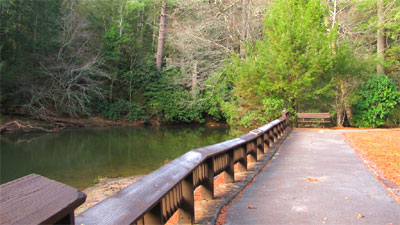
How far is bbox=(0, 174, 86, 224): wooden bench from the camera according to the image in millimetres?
1380

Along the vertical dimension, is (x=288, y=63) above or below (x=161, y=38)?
below

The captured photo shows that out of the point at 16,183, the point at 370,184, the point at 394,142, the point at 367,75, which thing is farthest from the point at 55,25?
the point at 16,183

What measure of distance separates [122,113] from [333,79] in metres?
21.4

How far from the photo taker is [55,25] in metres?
31.7

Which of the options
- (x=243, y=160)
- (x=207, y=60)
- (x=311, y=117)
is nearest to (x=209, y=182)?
(x=243, y=160)

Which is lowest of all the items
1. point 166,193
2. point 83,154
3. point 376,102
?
point 83,154

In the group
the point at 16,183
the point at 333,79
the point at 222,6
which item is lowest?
the point at 16,183

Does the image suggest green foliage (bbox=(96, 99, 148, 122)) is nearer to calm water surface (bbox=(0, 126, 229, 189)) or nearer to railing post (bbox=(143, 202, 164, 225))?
calm water surface (bbox=(0, 126, 229, 189))

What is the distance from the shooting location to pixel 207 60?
31391 millimetres

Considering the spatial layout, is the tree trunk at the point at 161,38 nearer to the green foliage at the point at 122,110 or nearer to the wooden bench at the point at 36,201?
the green foliage at the point at 122,110

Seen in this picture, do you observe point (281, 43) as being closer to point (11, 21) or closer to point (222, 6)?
point (222, 6)

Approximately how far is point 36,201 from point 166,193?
1.72 meters

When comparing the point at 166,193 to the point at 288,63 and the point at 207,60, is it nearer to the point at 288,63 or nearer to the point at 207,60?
the point at 288,63

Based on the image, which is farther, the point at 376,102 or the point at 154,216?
the point at 376,102
